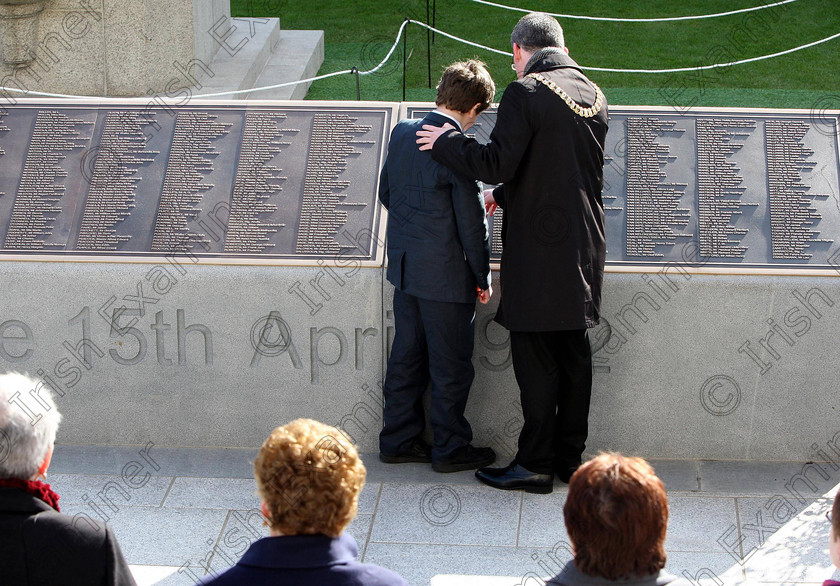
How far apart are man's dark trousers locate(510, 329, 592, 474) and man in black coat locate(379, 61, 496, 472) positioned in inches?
13.3

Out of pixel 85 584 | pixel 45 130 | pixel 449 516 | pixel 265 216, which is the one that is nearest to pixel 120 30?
pixel 45 130

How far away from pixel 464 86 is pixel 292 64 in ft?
23.4

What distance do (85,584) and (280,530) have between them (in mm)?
605

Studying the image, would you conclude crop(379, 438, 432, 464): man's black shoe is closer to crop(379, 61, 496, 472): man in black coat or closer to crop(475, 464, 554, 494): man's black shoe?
crop(379, 61, 496, 472): man in black coat

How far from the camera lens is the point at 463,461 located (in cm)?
540

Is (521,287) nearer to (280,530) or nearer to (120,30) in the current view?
(280,530)

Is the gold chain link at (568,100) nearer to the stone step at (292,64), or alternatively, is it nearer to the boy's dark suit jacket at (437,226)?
the boy's dark suit jacket at (437,226)

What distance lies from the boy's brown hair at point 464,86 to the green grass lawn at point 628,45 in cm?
645

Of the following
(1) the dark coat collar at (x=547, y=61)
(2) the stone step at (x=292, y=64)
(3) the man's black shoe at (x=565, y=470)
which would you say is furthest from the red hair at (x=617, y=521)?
(2) the stone step at (x=292, y=64)

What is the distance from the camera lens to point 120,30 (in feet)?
32.0

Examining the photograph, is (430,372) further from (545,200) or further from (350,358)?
(545,200)

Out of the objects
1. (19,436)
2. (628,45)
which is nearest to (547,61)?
(19,436)

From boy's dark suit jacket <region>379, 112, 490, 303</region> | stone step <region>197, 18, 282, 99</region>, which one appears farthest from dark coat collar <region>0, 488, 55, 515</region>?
stone step <region>197, 18, 282, 99</region>

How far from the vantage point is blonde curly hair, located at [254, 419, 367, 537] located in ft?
8.91
